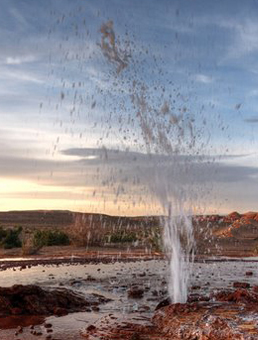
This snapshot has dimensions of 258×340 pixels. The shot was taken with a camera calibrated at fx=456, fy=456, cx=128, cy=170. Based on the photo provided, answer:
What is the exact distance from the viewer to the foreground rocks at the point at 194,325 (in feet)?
35.6

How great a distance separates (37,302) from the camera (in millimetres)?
14891

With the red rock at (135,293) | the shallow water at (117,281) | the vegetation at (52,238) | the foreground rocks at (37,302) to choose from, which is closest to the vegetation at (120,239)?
the vegetation at (52,238)

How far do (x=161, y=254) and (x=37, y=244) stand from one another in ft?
33.7

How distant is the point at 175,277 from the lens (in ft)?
51.3

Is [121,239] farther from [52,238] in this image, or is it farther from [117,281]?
[117,281]

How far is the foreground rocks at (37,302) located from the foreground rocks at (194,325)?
7.52 ft

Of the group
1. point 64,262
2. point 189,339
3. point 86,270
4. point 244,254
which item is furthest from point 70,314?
point 244,254

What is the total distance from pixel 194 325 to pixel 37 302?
5.70 meters

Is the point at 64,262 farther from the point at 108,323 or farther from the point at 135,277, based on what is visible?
the point at 108,323

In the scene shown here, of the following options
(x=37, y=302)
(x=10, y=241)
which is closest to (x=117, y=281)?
(x=37, y=302)

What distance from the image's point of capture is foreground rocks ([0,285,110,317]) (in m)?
14.6

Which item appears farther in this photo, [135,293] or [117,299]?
[135,293]

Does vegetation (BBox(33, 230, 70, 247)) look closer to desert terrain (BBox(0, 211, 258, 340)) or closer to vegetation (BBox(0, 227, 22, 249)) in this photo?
vegetation (BBox(0, 227, 22, 249))

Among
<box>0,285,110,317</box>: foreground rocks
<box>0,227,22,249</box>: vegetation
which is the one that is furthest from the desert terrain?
<box>0,227,22,249</box>: vegetation
